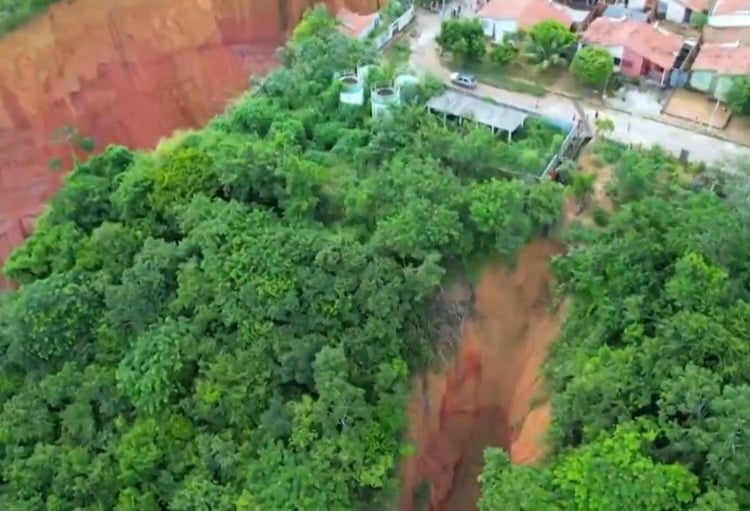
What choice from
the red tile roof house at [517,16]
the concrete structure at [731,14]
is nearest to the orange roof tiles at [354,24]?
the red tile roof house at [517,16]

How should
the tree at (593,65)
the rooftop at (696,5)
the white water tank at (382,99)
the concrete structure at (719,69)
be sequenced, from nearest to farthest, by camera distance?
1. the white water tank at (382,99)
2. the concrete structure at (719,69)
3. the tree at (593,65)
4. the rooftop at (696,5)

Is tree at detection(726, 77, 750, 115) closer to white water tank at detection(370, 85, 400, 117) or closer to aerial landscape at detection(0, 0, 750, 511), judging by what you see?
aerial landscape at detection(0, 0, 750, 511)

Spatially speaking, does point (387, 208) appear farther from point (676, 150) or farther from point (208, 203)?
point (676, 150)

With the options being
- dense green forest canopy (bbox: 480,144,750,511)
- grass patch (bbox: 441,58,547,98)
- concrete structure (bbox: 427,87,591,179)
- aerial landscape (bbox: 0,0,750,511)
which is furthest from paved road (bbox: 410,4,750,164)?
dense green forest canopy (bbox: 480,144,750,511)

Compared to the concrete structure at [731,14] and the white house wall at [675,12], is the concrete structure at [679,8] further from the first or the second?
the concrete structure at [731,14]

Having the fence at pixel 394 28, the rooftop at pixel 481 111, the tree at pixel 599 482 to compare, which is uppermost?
the fence at pixel 394 28
